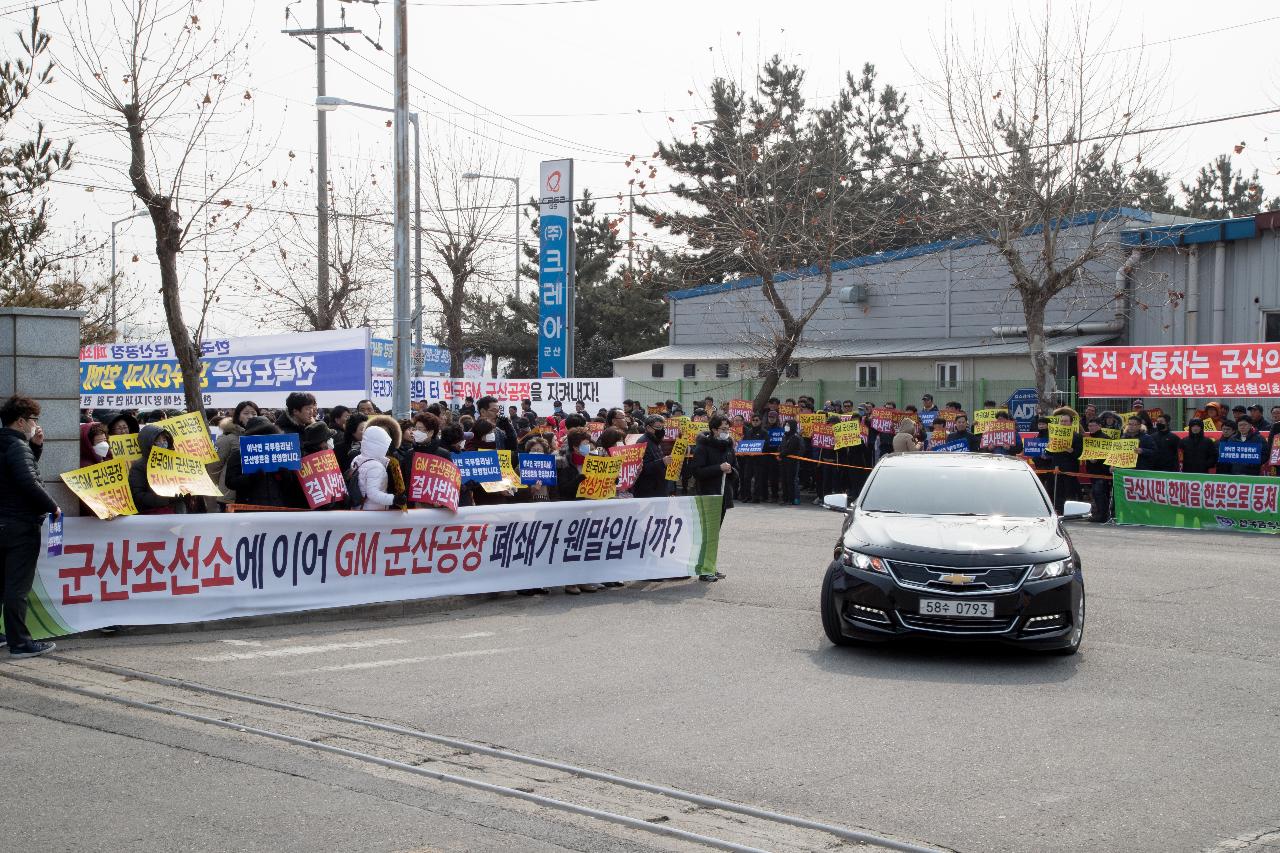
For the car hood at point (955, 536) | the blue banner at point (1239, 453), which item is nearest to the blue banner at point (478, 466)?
the car hood at point (955, 536)

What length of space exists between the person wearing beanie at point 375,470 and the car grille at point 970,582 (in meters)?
4.84

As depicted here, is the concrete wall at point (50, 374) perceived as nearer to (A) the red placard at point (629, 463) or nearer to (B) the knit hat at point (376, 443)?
(B) the knit hat at point (376, 443)

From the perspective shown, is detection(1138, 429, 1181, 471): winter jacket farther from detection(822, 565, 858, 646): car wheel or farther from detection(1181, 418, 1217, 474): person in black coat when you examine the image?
detection(822, 565, 858, 646): car wheel

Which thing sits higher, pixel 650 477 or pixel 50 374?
pixel 50 374

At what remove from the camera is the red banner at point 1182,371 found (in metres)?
22.1

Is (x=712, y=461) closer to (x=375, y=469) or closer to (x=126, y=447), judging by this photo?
(x=375, y=469)

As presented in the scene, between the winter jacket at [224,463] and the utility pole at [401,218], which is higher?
the utility pole at [401,218]

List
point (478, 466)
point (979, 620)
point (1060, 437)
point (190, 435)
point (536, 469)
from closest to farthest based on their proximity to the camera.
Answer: point (979, 620) < point (190, 435) < point (478, 466) < point (536, 469) < point (1060, 437)

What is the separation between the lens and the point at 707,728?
7.62 meters

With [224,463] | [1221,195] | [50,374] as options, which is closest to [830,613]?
[224,463]

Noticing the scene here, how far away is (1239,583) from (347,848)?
11.3m

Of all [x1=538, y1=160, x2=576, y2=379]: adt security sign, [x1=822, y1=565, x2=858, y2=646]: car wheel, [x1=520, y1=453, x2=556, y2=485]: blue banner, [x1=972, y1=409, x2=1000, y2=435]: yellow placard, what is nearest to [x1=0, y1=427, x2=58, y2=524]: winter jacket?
[x1=520, y1=453, x2=556, y2=485]: blue banner

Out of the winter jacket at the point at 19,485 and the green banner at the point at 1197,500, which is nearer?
the winter jacket at the point at 19,485

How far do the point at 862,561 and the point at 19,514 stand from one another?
240 inches
